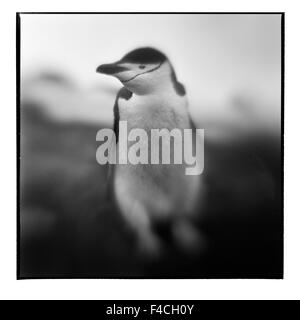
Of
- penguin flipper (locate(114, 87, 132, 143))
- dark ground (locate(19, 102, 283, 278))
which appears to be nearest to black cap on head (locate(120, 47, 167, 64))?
penguin flipper (locate(114, 87, 132, 143))

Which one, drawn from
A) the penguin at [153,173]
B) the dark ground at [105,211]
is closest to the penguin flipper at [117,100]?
the penguin at [153,173]

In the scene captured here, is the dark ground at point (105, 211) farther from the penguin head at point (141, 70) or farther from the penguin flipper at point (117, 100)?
the penguin head at point (141, 70)

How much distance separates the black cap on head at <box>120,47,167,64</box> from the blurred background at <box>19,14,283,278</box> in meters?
0.04

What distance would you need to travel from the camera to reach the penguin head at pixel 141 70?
3729mm

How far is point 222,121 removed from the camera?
12.3 feet

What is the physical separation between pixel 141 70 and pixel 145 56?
0.26 feet

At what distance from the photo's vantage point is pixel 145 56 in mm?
3732

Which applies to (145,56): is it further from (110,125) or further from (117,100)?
(110,125)

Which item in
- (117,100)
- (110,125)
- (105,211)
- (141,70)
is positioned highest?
(141,70)

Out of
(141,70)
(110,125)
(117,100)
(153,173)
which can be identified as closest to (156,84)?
(141,70)

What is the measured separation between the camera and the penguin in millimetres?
3730
